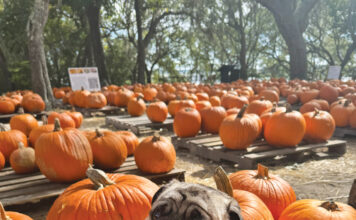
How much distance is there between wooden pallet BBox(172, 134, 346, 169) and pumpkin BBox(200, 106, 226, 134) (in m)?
0.35

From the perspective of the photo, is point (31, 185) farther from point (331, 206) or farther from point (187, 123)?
point (331, 206)

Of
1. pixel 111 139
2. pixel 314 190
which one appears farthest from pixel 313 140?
pixel 111 139

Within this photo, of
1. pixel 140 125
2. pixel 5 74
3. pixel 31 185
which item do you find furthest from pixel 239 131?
pixel 5 74

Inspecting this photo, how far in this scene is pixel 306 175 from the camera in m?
3.37

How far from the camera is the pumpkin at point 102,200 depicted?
1.64 metres

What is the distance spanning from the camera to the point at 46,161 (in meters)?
2.69

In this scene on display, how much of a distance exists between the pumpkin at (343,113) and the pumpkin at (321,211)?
4.26m

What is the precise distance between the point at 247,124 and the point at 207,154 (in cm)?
76

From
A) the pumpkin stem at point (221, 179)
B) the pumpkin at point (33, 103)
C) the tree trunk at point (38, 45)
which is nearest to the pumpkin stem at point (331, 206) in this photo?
the pumpkin stem at point (221, 179)

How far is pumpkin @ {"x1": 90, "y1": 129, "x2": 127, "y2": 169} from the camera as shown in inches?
120

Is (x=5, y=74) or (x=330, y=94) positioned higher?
(x=5, y=74)

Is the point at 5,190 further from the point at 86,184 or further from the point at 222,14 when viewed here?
the point at 222,14

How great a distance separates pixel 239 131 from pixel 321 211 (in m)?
2.24

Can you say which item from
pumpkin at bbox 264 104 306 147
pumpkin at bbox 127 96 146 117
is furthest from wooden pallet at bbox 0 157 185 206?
pumpkin at bbox 127 96 146 117
